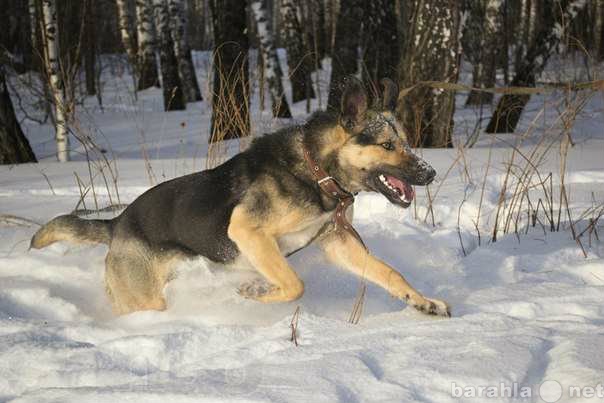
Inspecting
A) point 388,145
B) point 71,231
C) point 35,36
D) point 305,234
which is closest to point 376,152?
point 388,145

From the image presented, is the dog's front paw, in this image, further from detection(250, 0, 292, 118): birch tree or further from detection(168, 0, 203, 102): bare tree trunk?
detection(168, 0, 203, 102): bare tree trunk

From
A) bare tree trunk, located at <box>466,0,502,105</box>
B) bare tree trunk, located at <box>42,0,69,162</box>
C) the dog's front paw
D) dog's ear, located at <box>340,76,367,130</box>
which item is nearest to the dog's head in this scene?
dog's ear, located at <box>340,76,367,130</box>

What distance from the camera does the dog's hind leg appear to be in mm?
4094

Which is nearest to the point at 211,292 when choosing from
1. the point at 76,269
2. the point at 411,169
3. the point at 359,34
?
the point at 76,269

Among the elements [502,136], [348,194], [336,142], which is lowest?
[502,136]

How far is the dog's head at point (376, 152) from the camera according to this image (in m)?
3.71

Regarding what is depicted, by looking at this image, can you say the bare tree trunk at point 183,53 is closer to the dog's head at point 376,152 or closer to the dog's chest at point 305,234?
the dog's chest at point 305,234

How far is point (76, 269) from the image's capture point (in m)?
Result: 4.70

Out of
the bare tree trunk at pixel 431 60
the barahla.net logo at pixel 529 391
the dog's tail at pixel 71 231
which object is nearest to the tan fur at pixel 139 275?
the dog's tail at pixel 71 231

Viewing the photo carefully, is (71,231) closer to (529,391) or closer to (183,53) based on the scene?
(529,391)

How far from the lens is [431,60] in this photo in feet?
25.3

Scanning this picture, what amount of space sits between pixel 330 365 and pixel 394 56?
810cm

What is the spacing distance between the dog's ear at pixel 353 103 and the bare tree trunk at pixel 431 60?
3.84m

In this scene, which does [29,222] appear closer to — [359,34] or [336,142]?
[336,142]
